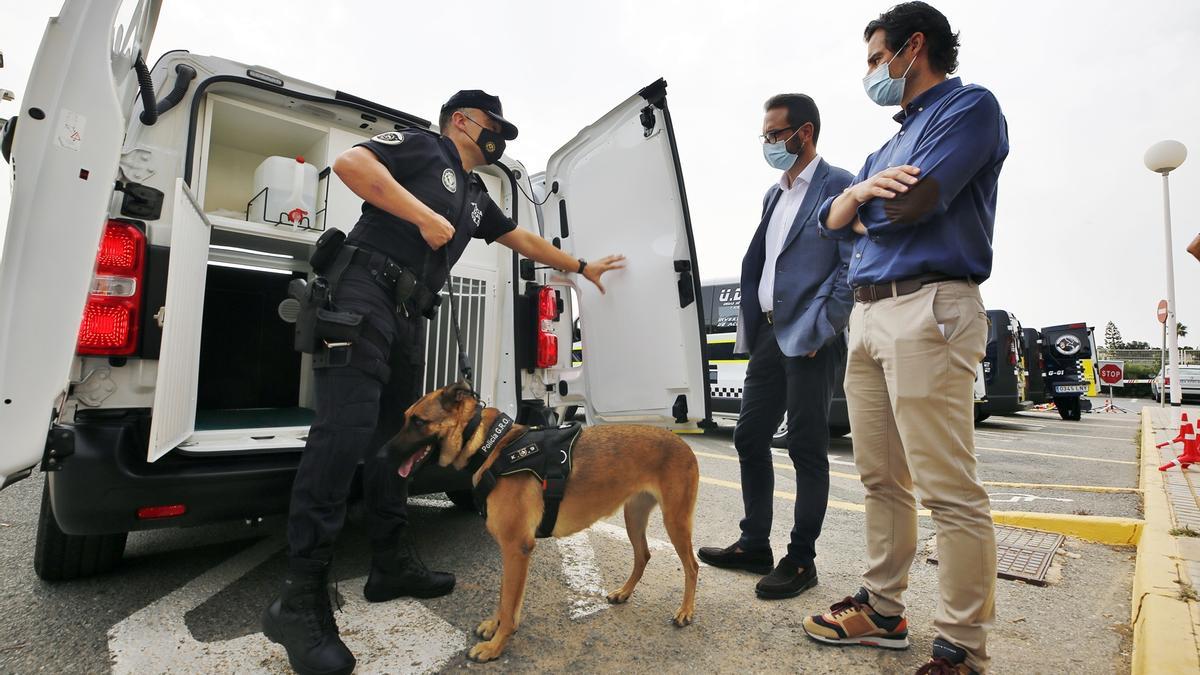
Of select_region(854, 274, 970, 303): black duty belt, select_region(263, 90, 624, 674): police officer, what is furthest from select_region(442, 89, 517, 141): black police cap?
select_region(854, 274, 970, 303): black duty belt

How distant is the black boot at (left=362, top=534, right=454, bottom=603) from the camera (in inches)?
86.0

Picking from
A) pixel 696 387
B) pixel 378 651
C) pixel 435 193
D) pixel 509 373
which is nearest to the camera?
pixel 378 651

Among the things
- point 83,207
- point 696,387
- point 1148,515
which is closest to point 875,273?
point 696,387

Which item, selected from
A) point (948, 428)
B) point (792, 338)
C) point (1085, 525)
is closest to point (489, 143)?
point (792, 338)

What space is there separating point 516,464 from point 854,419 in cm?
115

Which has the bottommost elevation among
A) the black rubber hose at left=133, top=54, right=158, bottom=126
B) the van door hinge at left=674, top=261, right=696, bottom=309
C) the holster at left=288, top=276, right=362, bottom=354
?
the holster at left=288, top=276, right=362, bottom=354

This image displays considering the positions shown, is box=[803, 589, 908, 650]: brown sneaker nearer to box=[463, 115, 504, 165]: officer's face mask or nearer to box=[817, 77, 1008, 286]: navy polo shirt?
box=[817, 77, 1008, 286]: navy polo shirt

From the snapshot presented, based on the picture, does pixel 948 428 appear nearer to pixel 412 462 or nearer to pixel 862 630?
pixel 862 630

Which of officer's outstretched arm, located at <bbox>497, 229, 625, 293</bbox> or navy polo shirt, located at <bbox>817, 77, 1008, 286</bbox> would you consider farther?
officer's outstretched arm, located at <bbox>497, 229, 625, 293</bbox>

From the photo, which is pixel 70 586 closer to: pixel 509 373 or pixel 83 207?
pixel 83 207

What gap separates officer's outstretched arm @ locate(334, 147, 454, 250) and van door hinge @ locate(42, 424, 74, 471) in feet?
3.40

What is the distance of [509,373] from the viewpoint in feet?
10.2

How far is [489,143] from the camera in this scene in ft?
7.50

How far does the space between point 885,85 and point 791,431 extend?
1328 millimetres
